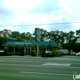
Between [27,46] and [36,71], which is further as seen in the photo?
[27,46]

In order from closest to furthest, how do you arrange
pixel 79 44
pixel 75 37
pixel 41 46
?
pixel 41 46, pixel 79 44, pixel 75 37

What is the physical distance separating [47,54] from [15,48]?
21.6 metres

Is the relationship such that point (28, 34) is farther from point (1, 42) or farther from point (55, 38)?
point (1, 42)

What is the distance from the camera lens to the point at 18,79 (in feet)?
36.5

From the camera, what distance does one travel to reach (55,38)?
4621 inches

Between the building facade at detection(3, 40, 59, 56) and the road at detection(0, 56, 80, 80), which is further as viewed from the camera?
the building facade at detection(3, 40, 59, 56)

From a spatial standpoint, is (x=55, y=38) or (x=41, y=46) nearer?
(x=41, y=46)

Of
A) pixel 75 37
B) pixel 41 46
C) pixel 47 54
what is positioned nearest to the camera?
pixel 47 54

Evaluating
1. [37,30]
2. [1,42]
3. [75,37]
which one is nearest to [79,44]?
[75,37]

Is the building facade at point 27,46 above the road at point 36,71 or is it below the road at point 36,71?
above

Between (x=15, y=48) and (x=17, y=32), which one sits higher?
(x=17, y=32)

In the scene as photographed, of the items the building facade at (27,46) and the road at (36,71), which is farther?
the building facade at (27,46)

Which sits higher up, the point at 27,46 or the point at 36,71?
the point at 27,46

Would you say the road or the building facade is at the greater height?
the building facade
